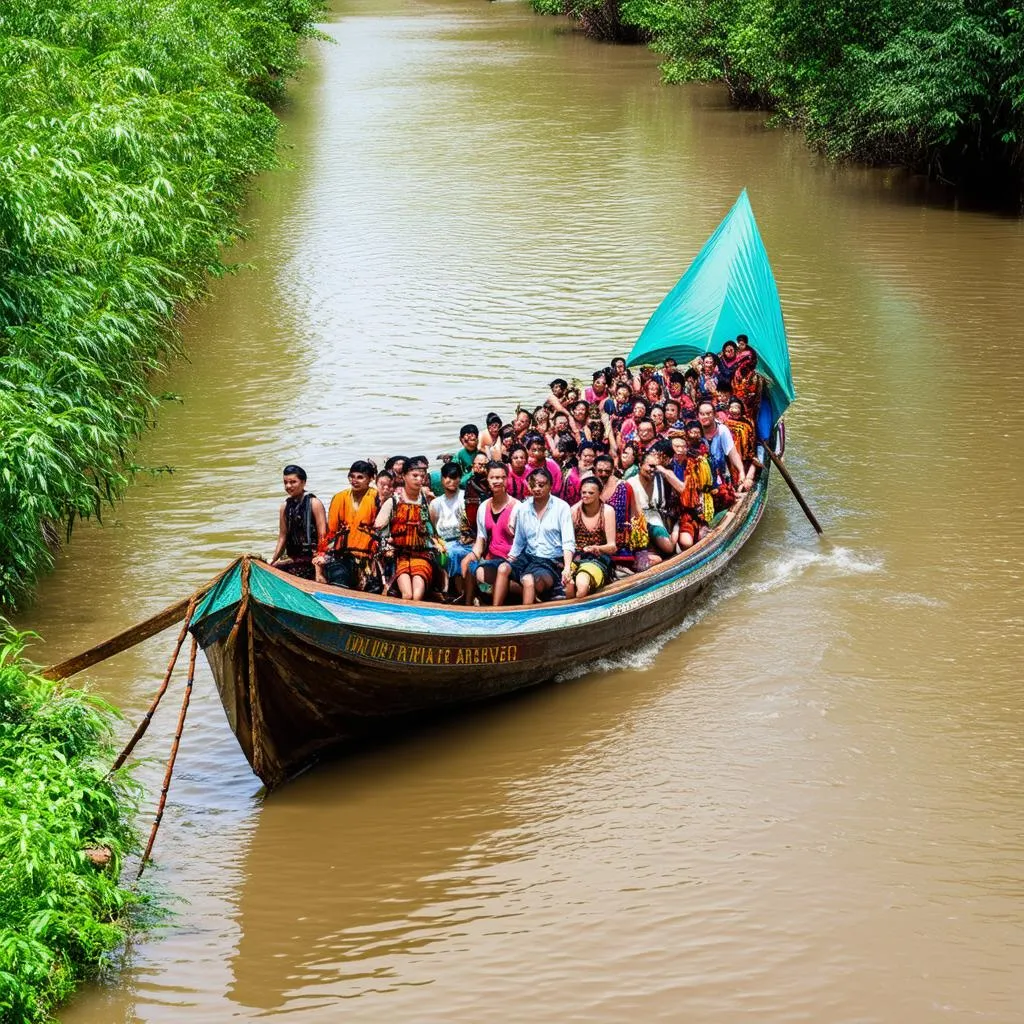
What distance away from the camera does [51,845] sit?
18.6 feet

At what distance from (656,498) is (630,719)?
78.1 inches

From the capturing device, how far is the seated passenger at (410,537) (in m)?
8.39

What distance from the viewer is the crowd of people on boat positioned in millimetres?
8578

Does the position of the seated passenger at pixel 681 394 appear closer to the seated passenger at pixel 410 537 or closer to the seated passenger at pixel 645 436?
the seated passenger at pixel 645 436

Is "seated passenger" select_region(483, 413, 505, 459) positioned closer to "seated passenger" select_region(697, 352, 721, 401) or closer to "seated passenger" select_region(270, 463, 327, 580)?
"seated passenger" select_region(270, 463, 327, 580)

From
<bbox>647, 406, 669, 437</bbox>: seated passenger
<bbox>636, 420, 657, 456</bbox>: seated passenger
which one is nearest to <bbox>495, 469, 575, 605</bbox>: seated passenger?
<bbox>636, 420, 657, 456</bbox>: seated passenger

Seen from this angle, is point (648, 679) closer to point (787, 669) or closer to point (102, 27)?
point (787, 669)

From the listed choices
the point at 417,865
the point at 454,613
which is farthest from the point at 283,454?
the point at 417,865

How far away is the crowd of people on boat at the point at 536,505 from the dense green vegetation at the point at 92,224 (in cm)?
173

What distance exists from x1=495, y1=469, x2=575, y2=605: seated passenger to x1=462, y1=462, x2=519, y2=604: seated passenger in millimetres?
95

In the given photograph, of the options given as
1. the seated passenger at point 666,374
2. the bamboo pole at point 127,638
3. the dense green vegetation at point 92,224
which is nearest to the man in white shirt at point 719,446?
the seated passenger at point 666,374

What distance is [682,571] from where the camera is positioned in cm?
946

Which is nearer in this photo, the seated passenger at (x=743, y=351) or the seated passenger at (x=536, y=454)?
the seated passenger at (x=536, y=454)

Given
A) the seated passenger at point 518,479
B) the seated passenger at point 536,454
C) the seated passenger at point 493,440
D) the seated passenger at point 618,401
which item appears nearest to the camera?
the seated passenger at point 518,479
